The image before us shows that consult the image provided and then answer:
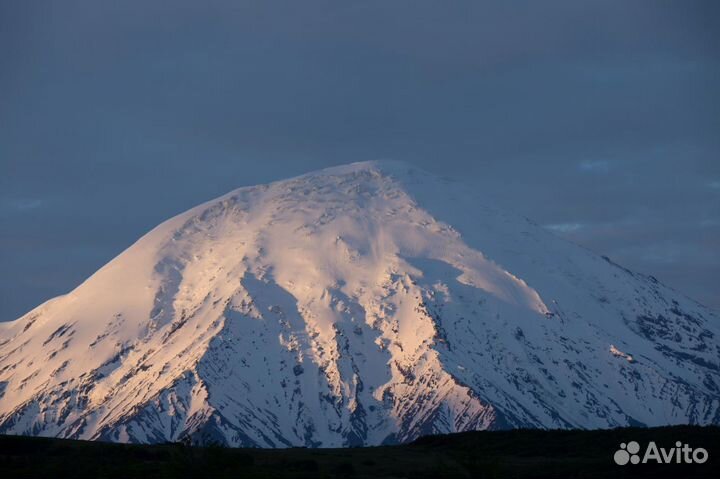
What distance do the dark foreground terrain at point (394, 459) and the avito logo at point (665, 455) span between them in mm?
905

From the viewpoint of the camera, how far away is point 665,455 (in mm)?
94812

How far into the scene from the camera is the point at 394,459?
10744cm

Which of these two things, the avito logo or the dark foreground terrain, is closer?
the dark foreground terrain

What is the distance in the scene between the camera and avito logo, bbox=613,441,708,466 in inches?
3681

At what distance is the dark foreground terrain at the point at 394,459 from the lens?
8587 centimetres

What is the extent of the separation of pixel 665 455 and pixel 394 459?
24.1 metres

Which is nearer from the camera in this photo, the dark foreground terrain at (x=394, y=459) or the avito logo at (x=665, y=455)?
the dark foreground terrain at (x=394, y=459)

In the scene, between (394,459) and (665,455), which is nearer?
(665,455)

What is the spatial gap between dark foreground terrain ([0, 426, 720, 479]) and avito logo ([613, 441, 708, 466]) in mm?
905

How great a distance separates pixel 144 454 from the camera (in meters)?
102

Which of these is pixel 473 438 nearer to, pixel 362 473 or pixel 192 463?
pixel 362 473

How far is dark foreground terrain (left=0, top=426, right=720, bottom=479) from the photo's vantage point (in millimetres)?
85869

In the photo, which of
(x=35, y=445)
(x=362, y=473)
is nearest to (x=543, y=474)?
(x=362, y=473)

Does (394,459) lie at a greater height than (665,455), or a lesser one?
lesser
